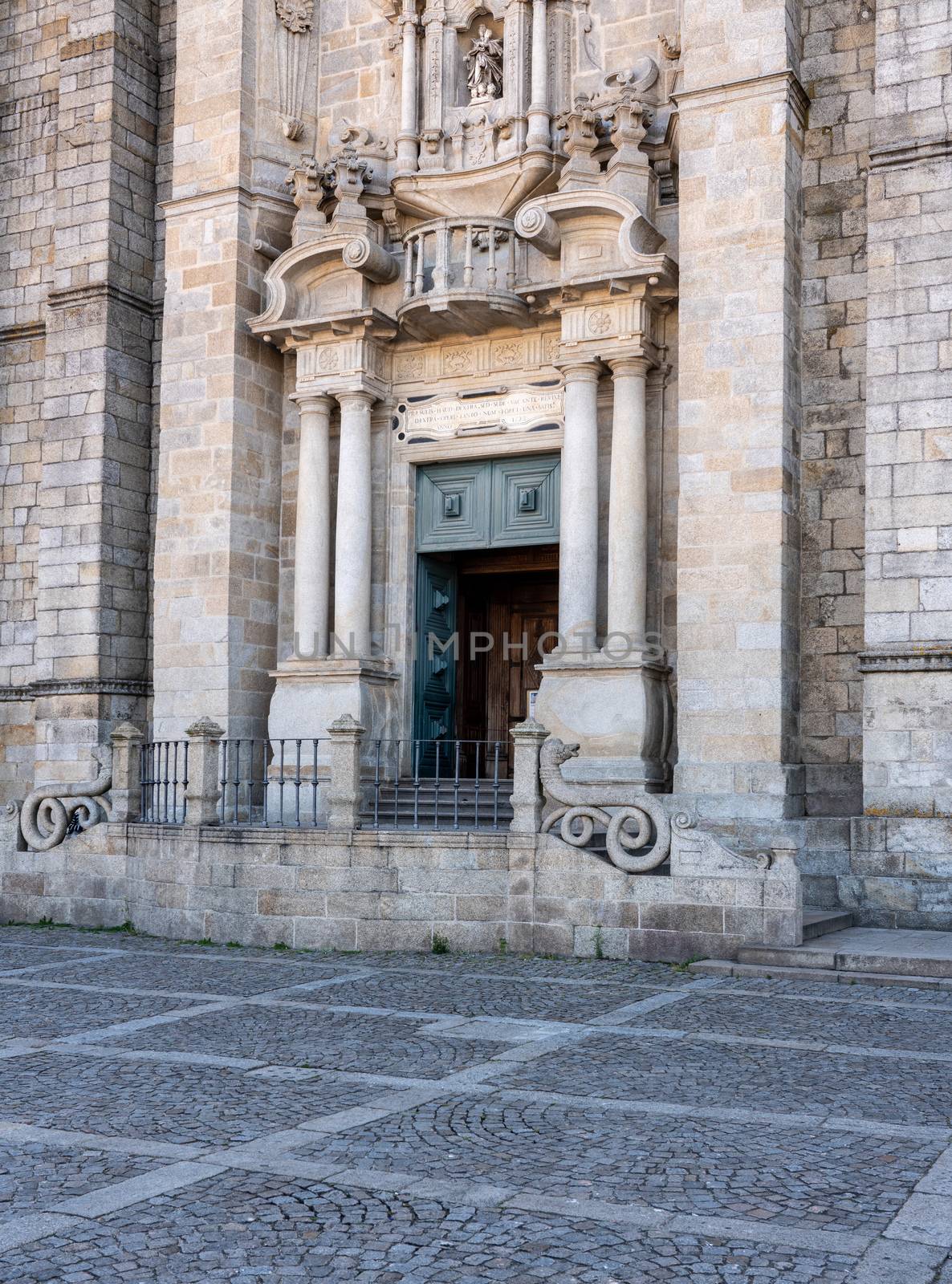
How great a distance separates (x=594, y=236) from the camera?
42.9ft

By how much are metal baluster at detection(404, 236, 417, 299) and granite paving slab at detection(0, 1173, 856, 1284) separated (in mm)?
10661

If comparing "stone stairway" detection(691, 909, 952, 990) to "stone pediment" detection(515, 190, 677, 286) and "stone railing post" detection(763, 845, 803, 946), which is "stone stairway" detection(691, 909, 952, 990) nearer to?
"stone railing post" detection(763, 845, 803, 946)

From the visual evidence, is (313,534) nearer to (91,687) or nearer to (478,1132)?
(91,687)

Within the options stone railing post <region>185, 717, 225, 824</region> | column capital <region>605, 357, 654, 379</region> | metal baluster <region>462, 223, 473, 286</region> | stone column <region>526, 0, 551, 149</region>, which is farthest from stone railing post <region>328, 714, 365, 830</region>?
stone column <region>526, 0, 551, 149</region>

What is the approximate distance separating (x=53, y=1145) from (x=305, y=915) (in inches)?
227

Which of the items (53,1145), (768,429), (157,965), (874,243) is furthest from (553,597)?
(53,1145)

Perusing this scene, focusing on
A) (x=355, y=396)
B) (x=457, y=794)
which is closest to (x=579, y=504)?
(x=355, y=396)

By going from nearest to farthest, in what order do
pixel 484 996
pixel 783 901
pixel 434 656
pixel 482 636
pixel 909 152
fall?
pixel 484 996
pixel 783 901
pixel 909 152
pixel 434 656
pixel 482 636

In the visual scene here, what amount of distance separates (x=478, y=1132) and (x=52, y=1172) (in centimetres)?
158

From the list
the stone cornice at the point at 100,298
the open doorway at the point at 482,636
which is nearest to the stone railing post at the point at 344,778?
the open doorway at the point at 482,636

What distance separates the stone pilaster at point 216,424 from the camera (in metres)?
14.4

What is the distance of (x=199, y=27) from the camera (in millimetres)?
15078

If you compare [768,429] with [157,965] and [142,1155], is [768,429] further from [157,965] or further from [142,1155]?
[142,1155]

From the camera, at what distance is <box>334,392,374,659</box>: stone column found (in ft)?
46.2
